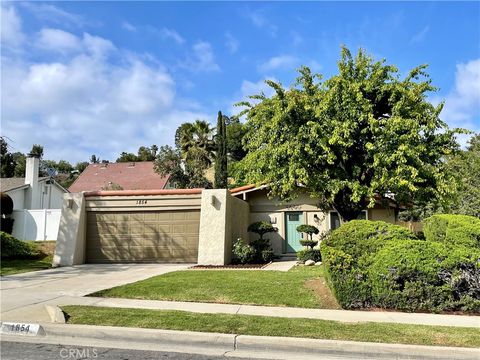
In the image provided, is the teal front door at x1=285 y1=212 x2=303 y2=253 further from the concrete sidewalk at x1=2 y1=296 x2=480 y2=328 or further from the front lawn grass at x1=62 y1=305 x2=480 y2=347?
the front lawn grass at x1=62 y1=305 x2=480 y2=347

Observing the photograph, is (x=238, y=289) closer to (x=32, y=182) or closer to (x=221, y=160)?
(x=221, y=160)

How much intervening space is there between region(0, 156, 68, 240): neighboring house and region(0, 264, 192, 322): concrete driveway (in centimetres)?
716

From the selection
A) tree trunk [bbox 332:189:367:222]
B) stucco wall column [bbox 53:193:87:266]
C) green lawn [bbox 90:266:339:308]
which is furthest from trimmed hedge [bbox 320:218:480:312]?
stucco wall column [bbox 53:193:87:266]

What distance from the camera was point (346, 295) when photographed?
842cm

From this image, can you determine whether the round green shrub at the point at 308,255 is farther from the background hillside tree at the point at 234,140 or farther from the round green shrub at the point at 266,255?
the background hillside tree at the point at 234,140

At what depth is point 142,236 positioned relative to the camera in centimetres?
1700

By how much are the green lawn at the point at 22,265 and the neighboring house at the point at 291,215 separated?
8963 millimetres

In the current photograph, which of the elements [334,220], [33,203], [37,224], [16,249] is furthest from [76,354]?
[33,203]

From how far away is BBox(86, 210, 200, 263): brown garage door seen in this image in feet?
55.1

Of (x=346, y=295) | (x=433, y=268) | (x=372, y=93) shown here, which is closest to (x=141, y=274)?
(x=346, y=295)

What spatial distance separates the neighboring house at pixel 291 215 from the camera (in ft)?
67.9

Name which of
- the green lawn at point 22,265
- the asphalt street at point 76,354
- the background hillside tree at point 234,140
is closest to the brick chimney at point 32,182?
the green lawn at point 22,265

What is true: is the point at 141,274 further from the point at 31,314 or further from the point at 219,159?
the point at 219,159

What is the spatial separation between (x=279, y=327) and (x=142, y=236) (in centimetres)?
1136
